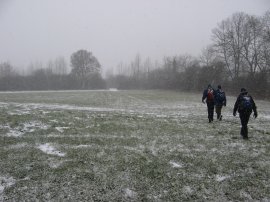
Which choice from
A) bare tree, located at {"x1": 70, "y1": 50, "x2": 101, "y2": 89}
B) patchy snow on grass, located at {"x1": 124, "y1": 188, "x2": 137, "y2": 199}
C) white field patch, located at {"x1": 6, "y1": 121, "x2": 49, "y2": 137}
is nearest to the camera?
patchy snow on grass, located at {"x1": 124, "y1": 188, "x2": 137, "y2": 199}

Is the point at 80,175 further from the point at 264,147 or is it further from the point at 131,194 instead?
the point at 264,147

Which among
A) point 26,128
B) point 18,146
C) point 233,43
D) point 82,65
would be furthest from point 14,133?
point 82,65

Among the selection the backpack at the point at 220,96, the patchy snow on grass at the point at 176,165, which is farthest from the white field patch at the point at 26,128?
the backpack at the point at 220,96

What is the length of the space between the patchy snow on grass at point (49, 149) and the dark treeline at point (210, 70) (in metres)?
40.0

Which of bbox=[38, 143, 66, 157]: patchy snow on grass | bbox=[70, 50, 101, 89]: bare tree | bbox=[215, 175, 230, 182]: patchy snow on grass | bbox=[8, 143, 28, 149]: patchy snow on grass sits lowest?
bbox=[215, 175, 230, 182]: patchy snow on grass

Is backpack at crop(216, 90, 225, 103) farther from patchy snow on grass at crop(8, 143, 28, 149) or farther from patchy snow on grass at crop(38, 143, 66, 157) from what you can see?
patchy snow on grass at crop(8, 143, 28, 149)

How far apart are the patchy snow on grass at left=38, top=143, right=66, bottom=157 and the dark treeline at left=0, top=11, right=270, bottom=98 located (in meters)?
40.0

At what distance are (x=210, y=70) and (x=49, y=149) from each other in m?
57.3

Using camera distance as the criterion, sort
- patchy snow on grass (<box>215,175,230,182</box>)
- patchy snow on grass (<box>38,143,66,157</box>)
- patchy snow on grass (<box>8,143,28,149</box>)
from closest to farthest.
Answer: patchy snow on grass (<box>215,175,230,182</box>), patchy snow on grass (<box>38,143,66,157</box>), patchy snow on grass (<box>8,143,28,149</box>)

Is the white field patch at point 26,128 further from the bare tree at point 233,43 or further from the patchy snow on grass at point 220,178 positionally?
the bare tree at point 233,43

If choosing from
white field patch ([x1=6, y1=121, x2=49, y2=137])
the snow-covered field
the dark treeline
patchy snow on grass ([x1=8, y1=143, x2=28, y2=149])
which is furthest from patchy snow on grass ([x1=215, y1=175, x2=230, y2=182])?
the dark treeline

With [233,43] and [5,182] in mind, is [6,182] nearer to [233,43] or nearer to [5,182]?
[5,182]

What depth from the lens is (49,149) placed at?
7.41 meters

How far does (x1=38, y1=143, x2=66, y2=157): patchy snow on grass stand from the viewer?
704 cm
